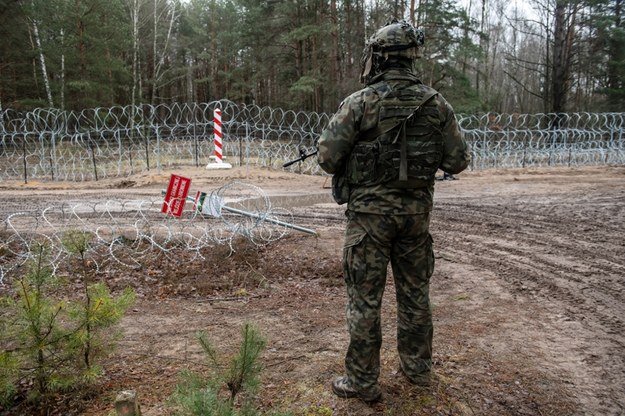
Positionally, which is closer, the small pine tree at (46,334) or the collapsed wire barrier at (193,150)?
the small pine tree at (46,334)

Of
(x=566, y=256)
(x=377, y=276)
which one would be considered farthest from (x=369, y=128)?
(x=566, y=256)

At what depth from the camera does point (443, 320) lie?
11.9 feet

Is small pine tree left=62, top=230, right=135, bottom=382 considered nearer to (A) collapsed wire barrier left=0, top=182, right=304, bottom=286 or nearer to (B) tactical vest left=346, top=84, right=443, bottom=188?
(B) tactical vest left=346, top=84, right=443, bottom=188

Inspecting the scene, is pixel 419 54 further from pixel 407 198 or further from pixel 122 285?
pixel 122 285

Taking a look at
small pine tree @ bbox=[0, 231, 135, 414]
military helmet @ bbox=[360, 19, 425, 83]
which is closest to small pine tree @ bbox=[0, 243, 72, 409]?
small pine tree @ bbox=[0, 231, 135, 414]

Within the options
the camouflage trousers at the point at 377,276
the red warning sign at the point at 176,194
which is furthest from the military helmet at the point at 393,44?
the red warning sign at the point at 176,194

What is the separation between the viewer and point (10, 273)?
4.89m

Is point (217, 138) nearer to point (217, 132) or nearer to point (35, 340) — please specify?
point (217, 132)

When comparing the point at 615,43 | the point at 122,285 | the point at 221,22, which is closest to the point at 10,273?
the point at 122,285

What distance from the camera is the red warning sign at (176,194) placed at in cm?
488

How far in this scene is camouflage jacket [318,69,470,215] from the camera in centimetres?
228

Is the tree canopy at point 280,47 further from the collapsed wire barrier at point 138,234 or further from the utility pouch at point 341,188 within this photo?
the utility pouch at point 341,188

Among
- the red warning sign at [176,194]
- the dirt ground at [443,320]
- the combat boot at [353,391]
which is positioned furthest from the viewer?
the red warning sign at [176,194]

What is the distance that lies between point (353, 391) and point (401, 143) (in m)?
1.34
